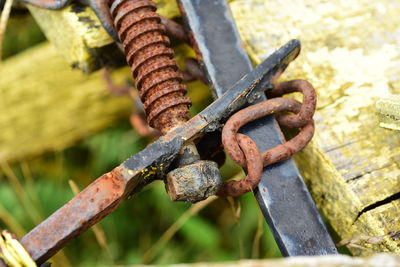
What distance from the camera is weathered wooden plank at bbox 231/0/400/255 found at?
98cm

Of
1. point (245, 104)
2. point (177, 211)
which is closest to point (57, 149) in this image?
point (177, 211)

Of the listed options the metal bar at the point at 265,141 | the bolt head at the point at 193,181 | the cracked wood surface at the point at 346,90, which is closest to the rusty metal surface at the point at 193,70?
the metal bar at the point at 265,141

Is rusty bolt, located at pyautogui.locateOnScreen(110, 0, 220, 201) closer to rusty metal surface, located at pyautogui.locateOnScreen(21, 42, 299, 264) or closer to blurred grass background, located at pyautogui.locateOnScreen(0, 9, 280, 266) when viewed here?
rusty metal surface, located at pyautogui.locateOnScreen(21, 42, 299, 264)

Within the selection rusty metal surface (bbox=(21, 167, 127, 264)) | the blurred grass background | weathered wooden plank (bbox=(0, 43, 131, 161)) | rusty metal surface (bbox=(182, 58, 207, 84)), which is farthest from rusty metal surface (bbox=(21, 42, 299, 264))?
weathered wooden plank (bbox=(0, 43, 131, 161))

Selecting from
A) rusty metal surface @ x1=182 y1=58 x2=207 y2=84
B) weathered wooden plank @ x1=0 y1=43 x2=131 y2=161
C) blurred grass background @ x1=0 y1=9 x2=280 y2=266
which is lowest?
blurred grass background @ x1=0 y1=9 x2=280 y2=266

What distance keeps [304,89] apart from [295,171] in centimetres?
20

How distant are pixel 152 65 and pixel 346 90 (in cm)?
58

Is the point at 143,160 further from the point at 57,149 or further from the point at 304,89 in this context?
the point at 57,149

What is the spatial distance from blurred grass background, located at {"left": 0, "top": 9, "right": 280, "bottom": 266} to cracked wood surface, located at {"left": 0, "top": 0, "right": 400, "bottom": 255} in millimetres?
589

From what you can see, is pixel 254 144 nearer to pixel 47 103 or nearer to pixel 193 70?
pixel 193 70

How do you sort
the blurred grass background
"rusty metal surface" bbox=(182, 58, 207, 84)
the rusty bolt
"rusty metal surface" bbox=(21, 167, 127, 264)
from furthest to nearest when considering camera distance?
the blurred grass background < "rusty metal surface" bbox=(182, 58, 207, 84) < the rusty bolt < "rusty metal surface" bbox=(21, 167, 127, 264)

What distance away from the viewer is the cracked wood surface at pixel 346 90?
981 mm

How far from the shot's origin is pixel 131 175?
32.4 inches

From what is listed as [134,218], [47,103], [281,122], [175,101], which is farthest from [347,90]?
[47,103]
